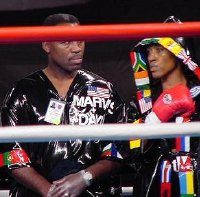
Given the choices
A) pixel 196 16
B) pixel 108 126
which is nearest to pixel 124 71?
pixel 196 16

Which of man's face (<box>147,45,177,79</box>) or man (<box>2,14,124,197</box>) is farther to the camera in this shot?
man's face (<box>147,45,177,79</box>)

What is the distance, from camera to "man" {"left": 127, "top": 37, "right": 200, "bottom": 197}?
172 cm

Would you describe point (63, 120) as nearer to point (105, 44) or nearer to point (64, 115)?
point (64, 115)

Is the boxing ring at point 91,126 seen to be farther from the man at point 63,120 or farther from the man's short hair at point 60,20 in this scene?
the man's short hair at point 60,20

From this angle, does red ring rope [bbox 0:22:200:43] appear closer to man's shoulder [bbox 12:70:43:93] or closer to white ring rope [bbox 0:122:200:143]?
white ring rope [bbox 0:122:200:143]

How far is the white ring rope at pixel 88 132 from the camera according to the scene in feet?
3.33

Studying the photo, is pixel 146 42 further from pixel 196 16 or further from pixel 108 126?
pixel 108 126

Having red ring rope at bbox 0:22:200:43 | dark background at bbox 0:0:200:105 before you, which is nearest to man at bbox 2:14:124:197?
dark background at bbox 0:0:200:105

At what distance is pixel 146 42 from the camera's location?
1.99m

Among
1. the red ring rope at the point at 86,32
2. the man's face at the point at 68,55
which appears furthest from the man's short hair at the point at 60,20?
the red ring rope at the point at 86,32

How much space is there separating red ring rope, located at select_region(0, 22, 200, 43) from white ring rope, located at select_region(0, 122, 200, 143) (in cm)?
15

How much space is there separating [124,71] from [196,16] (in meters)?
0.36

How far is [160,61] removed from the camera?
75.2 inches

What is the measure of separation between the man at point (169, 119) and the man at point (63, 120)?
0.34 ft
